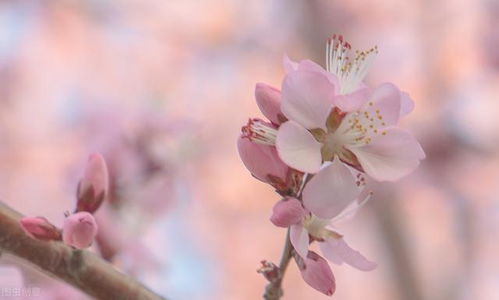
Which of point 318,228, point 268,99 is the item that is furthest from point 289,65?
point 318,228

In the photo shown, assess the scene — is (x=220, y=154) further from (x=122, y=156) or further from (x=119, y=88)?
(x=122, y=156)

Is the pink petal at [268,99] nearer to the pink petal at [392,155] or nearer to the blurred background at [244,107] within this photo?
the pink petal at [392,155]

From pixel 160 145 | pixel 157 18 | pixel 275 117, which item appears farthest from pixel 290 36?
pixel 275 117

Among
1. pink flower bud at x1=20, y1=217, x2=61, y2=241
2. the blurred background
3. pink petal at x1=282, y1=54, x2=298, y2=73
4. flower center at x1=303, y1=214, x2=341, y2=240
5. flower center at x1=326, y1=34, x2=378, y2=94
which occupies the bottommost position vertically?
pink flower bud at x1=20, y1=217, x2=61, y2=241

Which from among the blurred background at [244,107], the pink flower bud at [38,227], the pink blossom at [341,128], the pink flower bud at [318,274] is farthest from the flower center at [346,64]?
the blurred background at [244,107]

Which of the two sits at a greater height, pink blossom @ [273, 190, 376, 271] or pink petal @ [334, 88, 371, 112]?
pink petal @ [334, 88, 371, 112]

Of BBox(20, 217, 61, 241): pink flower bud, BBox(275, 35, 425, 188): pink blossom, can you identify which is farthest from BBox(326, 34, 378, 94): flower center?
BBox(20, 217, 61, 241): pink flower bud

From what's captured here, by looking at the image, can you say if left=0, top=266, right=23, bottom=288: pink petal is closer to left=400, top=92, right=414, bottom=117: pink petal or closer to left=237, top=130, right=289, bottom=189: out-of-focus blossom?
left=237, top=130, right=289, bottom=189: out-of-focus blossom
